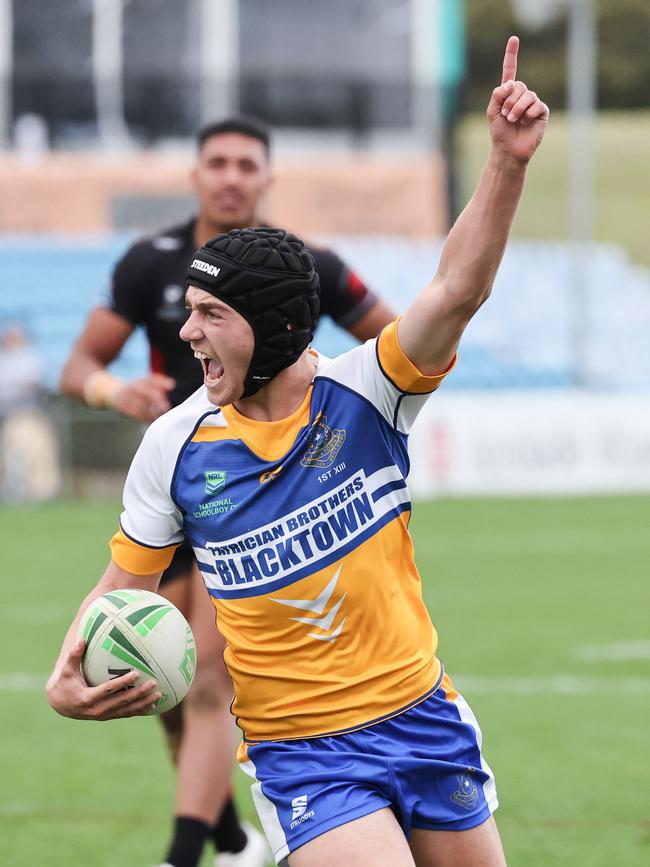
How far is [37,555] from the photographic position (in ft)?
50.4

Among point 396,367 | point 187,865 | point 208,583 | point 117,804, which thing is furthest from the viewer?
point 117,804

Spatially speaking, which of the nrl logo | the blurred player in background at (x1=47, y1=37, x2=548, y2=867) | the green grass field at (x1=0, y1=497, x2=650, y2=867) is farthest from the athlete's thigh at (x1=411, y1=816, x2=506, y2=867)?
the green grass field at (x1=0, y1=497, x2=650, y2=867)

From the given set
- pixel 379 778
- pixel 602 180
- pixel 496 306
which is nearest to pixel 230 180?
pixel 379 778

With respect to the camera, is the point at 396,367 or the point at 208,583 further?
the point at 208,583

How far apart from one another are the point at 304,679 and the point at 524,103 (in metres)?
1.46

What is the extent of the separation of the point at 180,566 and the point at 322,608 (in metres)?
1.93

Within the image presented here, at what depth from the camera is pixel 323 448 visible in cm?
398

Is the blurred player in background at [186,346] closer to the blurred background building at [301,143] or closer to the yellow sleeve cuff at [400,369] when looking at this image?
the yellow sleeve cuff at [400,369]

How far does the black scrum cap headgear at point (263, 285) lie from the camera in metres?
3.85

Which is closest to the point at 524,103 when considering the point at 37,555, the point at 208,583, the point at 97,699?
the point at 208,583

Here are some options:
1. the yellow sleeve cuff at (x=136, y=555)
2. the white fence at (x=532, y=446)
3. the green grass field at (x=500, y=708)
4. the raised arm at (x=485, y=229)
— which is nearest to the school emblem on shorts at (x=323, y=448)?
the raised arm at (x=485, y=229)

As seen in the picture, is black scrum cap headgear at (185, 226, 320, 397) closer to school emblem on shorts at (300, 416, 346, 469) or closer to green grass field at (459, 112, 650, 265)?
school emblem on shorts at (300, 416, 346, 469)

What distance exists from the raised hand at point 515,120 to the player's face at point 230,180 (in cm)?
233

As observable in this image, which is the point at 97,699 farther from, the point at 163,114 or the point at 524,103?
the point at 163,114
